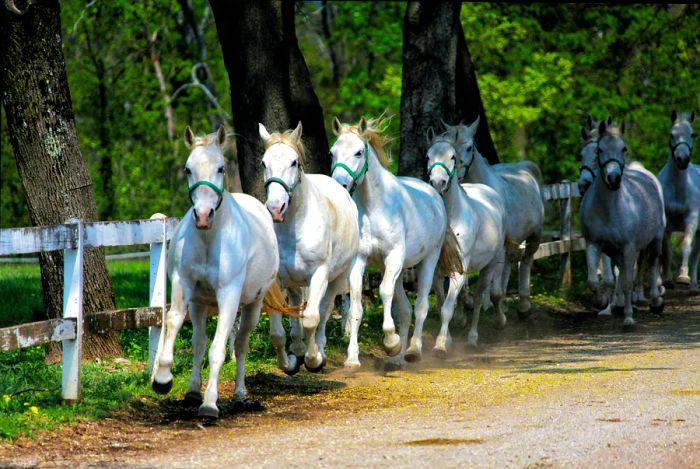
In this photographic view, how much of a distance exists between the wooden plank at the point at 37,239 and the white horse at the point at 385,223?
9.73 ft

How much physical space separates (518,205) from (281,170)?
683cm

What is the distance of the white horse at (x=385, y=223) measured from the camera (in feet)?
34.3

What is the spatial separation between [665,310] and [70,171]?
9.52m

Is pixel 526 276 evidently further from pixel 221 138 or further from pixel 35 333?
pixel 35 333

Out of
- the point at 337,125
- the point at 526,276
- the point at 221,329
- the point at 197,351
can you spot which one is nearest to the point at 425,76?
the point at 526,276

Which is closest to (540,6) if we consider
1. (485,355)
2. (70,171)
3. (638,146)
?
(638,146)

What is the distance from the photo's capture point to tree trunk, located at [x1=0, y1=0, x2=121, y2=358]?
998 cm

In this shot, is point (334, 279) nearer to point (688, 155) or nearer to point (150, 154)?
point (688, 155)

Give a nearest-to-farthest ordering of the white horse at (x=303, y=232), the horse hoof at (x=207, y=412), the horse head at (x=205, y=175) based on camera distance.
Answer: the horse head at (x=205, y=175), the horse hoof at (x=207, y=412), the white horse at (x=303, y=232)

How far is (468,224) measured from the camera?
1232 centimetres

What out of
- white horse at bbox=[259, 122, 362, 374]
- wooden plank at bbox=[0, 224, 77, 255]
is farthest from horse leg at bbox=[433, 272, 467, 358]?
wooden plank at bbox=[0, 224, 77, 255]

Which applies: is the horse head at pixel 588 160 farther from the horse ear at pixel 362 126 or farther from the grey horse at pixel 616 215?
the horse ear at pixel 362 126

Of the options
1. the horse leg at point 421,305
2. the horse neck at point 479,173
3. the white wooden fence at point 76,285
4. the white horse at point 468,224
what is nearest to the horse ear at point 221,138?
the white wooden fence at point 76,285

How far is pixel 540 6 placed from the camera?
31266 millimetres
